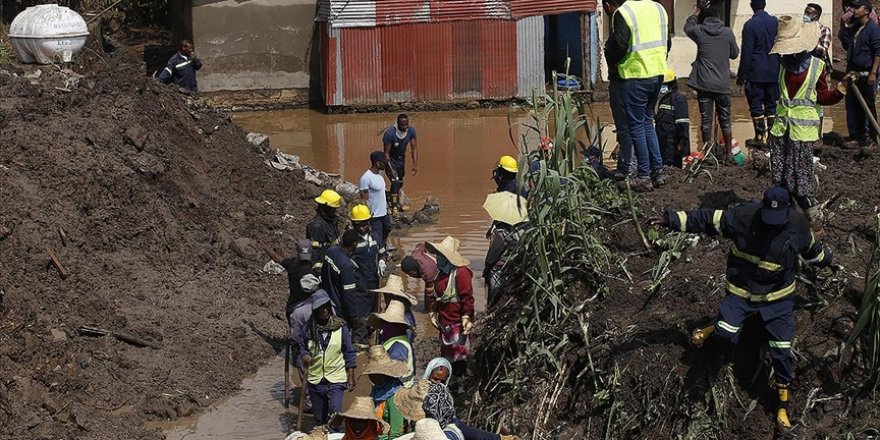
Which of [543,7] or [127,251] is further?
[543,7]

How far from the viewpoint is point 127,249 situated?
45.8ft

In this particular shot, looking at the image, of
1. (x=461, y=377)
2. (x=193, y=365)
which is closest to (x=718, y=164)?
(x=461, y=377)

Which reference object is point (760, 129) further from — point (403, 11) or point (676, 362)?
point (403, 11)

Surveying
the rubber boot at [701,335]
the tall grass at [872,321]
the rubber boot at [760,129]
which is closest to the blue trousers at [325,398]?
the rubber boot at [701,335]

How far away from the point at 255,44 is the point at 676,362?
19042 mm

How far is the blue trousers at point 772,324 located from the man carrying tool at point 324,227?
4.98 metres

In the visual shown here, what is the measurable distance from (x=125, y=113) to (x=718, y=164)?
7980 mm

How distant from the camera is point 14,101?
52.3 feet

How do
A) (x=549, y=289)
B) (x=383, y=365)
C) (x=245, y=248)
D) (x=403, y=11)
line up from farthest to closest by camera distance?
1. (x=403, y=11)
2. (x=245, y=248)
3. (x=549, y=289)
4. (x=383, y=365)

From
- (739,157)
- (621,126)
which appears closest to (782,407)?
(621,126)

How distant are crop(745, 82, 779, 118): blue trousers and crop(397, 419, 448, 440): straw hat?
774cm

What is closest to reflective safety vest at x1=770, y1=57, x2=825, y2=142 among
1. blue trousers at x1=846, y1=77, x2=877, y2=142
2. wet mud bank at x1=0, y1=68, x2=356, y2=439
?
blue trousers at x1=846, y1=77, x2=877, y2=142

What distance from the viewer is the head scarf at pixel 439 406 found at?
7301 millimetres

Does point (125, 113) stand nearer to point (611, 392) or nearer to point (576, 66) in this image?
point (611, 392)
